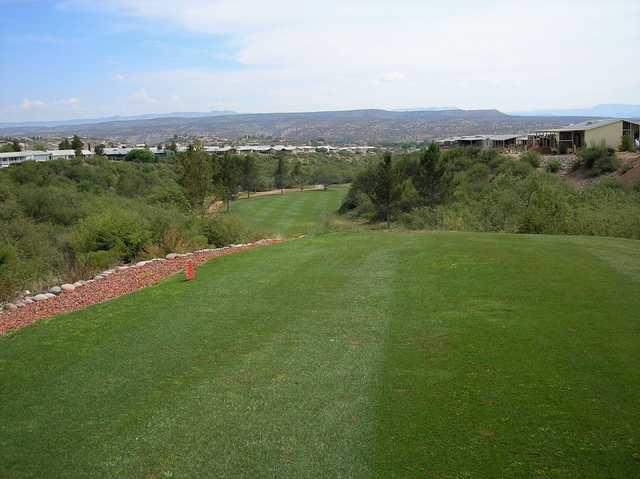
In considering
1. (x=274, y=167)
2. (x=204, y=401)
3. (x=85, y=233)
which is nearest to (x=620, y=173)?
(x=85, y=233)

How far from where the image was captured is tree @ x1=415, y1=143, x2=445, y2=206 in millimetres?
47406

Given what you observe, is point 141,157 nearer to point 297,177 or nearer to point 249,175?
point 249,175

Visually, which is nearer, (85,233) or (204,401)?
(204,401)

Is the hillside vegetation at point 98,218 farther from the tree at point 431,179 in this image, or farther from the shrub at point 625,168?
the shrub at point 625,168

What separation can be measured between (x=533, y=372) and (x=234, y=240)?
1922 centimetres

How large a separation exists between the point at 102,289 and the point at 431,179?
120 feet

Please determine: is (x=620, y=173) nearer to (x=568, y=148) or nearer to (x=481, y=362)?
(x=568, y=148)

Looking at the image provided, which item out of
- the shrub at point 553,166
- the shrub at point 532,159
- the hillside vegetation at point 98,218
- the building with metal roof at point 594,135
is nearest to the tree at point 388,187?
the hillside vegetation at point 98,218

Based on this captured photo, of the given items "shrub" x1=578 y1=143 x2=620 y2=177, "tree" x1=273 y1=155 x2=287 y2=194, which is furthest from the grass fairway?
"tree" x1=273 y1=155 x2=287 y2=194

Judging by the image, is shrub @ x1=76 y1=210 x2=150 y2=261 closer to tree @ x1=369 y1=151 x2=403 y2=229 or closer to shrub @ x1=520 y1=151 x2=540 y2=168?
tree @ x1=369 y1=151 x2=403 y2=229

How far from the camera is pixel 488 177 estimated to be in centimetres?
5216

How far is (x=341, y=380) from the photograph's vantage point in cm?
777

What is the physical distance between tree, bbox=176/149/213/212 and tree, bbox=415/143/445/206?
17.9 metres

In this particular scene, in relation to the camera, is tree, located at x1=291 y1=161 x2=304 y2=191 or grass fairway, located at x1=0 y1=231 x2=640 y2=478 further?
tree, located at x1=291 y1=161 x2=304 y2=191
